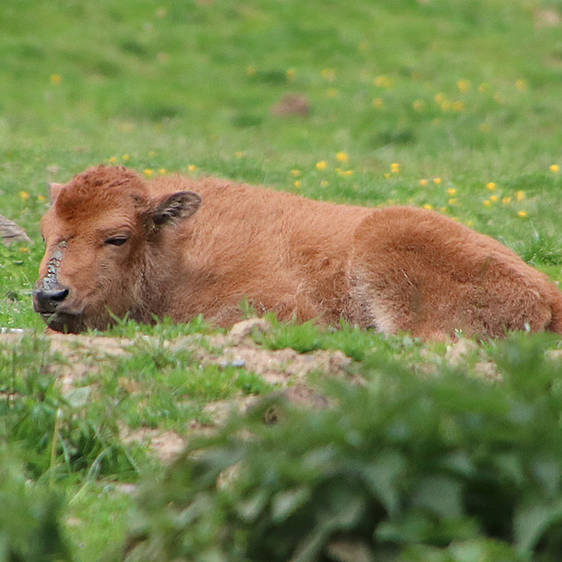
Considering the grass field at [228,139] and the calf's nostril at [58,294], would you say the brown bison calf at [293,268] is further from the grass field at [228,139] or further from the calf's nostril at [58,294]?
the grass field at [228,139]

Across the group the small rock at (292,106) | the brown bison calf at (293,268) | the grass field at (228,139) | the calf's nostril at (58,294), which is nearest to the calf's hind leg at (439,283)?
the brown bison calf at (293,268)

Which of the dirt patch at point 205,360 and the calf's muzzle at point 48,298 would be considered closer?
the dirt patch at point 205,360

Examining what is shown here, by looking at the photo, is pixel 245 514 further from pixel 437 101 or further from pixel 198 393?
pixel 437 101

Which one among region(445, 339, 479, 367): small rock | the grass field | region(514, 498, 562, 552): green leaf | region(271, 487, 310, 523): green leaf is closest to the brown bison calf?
the grass field

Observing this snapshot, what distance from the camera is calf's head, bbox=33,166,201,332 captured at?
25.8 feet

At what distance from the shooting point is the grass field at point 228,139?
18.7 ft

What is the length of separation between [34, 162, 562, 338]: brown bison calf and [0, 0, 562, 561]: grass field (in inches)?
32.5

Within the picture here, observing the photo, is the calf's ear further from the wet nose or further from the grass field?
the grass field

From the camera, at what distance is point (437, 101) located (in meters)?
19.9

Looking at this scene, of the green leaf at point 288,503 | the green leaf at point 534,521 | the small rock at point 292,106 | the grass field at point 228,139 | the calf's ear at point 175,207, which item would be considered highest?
the green leaf at point 534,521

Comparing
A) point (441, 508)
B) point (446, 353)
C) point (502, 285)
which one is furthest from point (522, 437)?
point (502, 285)

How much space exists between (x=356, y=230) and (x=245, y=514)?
5407 mm

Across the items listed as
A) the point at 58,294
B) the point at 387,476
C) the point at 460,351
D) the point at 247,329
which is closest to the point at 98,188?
the point at 58,294

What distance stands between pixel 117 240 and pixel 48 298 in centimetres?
86
